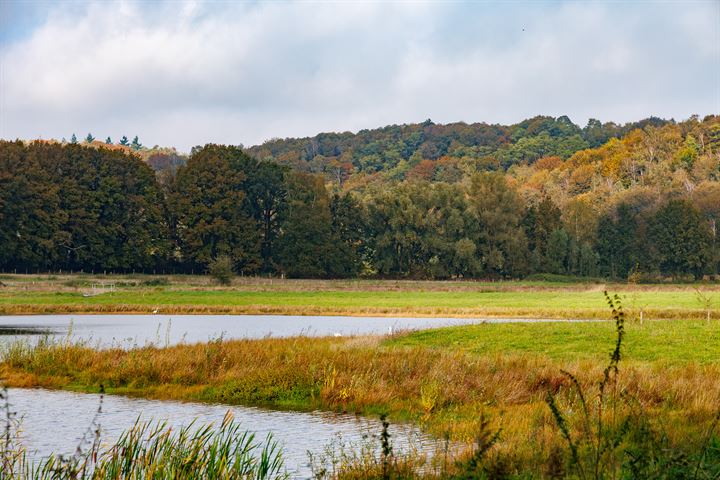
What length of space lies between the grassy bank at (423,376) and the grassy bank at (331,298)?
21612 mm

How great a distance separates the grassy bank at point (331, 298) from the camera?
59562 mm

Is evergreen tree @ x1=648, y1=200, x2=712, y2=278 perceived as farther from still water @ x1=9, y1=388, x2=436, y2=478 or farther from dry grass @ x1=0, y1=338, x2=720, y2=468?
still water @ x1=9, y1=388, x2=436, y2=478

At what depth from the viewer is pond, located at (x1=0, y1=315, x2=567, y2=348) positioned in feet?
139

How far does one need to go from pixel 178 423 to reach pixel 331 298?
196ft

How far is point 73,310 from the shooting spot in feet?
207

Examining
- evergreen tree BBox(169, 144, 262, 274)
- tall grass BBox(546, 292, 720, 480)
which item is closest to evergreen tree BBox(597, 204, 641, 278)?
evergreen tree BBox(169, 144, 262, 274)

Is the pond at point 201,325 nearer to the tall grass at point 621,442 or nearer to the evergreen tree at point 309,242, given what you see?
the tall grass at point 621,442

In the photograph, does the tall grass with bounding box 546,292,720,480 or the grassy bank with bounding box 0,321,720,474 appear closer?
the tall grass with bounding box 546,292,720,480

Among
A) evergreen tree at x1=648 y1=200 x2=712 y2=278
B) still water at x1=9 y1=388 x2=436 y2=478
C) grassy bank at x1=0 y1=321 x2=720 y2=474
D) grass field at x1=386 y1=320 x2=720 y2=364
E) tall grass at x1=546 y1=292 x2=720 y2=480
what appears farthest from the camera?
evergreen tree at x1=648 y1=200 x2=712 y2=278

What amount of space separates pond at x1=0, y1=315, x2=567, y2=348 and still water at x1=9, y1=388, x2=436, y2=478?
15.6m

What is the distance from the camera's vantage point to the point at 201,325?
167 feet

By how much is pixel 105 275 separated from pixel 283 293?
70.3 feet

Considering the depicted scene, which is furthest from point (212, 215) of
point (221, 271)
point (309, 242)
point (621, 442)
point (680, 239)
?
point (621, 442)

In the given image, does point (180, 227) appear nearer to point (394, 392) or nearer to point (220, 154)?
point (220, 154)
